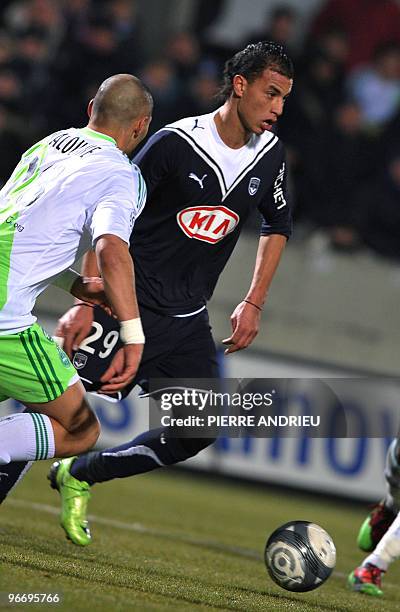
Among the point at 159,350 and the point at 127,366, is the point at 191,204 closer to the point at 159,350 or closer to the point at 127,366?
the point at 159,350

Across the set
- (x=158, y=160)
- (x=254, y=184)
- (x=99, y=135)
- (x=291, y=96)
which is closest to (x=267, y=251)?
(x=254, y=184)

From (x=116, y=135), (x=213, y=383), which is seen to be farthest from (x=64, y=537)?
(x=116, y=135)

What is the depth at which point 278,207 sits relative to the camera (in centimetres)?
670

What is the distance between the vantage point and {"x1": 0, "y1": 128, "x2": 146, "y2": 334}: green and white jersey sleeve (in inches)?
195

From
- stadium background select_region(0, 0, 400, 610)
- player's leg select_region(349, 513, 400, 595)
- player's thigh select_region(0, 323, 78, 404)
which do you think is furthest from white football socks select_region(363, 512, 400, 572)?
stadium background select_region(0, 0, 400, 610)

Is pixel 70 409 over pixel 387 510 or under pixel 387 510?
over

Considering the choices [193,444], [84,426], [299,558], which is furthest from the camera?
[193,444]

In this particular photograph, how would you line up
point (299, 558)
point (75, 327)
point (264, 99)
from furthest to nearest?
point (75, 327) → point (264, 99) → point (299, 558)

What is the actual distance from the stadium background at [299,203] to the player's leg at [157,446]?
14.3ft

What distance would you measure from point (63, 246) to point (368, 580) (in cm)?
260

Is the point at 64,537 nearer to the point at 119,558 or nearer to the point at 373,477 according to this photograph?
the point at 119,558

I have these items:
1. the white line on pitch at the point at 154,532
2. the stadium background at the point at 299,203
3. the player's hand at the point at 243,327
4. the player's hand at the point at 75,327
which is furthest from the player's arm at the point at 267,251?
the stadium background at the point at 299,203

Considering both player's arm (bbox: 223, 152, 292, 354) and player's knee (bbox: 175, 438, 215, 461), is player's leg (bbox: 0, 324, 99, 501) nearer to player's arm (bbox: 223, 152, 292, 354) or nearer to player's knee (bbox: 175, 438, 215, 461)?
player's knee (bbox: 175, 438, 215, 461)

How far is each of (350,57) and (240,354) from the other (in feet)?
15.2
